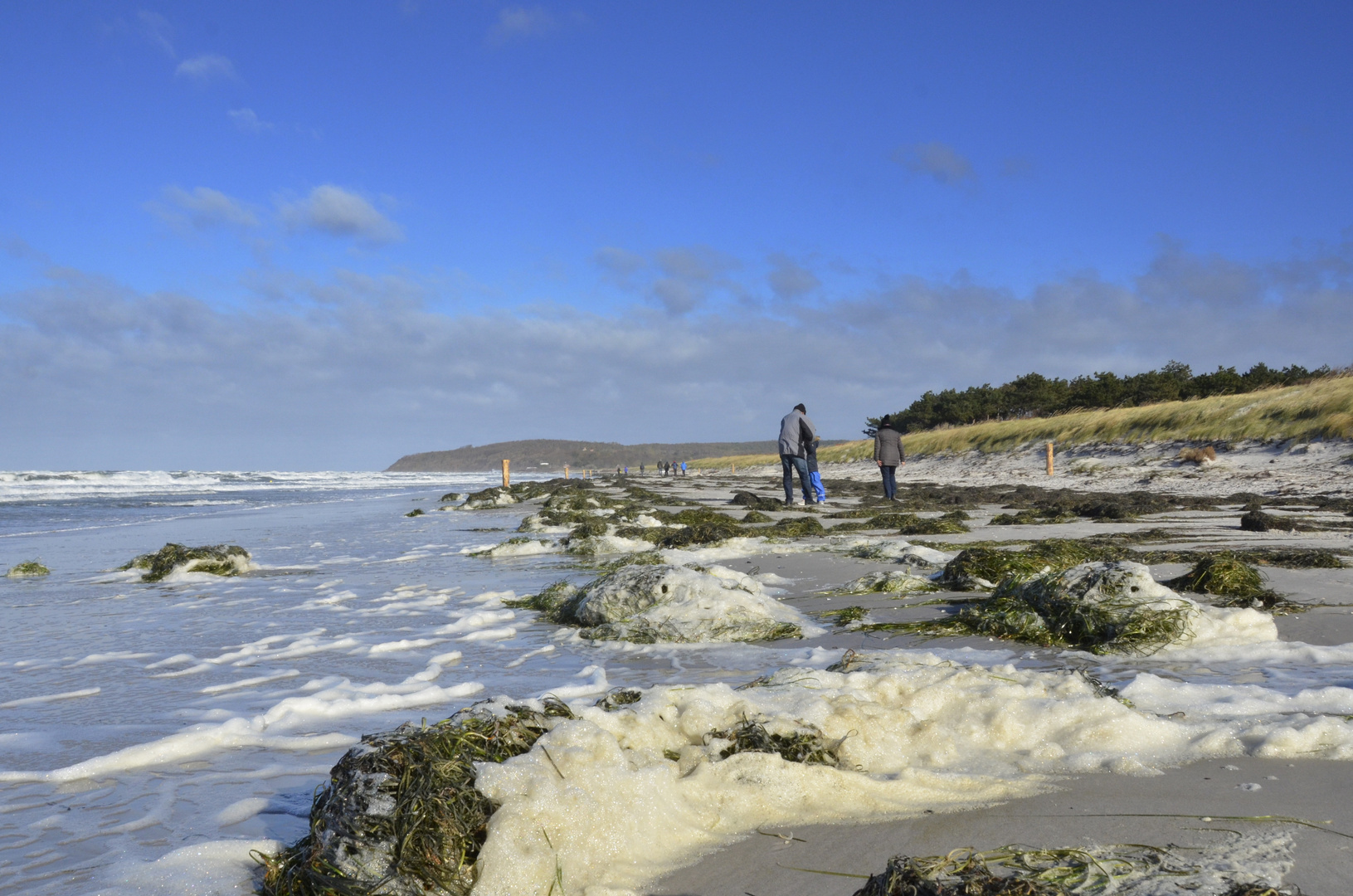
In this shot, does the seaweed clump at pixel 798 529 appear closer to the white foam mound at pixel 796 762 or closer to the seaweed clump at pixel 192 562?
the seaweed clump at pixel 192 562

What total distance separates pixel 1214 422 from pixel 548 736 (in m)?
26.0

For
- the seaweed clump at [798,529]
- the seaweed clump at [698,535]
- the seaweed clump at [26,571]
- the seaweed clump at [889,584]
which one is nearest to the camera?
the seaweed clump at [889,584]

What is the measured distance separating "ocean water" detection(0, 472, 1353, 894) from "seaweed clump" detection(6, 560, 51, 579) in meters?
3.64

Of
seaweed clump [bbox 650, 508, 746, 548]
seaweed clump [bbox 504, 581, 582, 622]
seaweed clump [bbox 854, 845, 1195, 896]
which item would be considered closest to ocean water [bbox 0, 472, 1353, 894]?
seaweed clump [bbox 504, 581, 582, 622]

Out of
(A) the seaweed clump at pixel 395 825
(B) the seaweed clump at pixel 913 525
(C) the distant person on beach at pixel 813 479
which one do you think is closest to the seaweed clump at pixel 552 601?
(A) the seaweed clump at pixel 395 825

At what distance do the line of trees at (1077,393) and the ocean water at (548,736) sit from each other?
26.9 m

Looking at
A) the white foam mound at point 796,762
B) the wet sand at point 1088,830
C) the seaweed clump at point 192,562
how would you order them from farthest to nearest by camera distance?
the seaweed clump at point 192,562
the white foam mound at point 796,762
the wet sand at point 1088,830

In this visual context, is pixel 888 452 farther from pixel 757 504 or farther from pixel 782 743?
pixel 782 743

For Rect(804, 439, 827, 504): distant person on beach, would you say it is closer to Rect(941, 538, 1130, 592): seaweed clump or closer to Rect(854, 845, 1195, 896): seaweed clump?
Rect(941, 538, 1130, 592): seaweed clump

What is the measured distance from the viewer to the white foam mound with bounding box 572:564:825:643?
5.15 meters

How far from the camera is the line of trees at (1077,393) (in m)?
37.5

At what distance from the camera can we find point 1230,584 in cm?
557

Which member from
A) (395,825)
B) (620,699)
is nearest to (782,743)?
(620,699)

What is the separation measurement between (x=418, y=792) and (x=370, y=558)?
900cm
